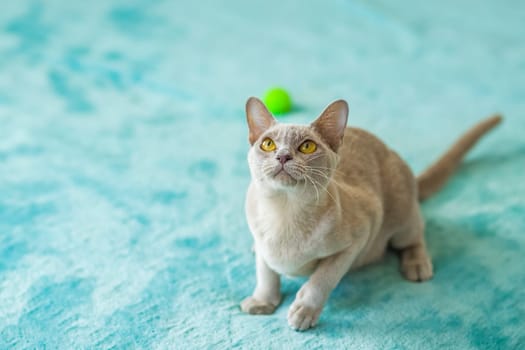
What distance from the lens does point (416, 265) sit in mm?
1647

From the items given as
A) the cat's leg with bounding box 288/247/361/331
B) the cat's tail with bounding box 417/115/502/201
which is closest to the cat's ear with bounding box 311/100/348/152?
the cat's leg with bounding box 288/247/361/331

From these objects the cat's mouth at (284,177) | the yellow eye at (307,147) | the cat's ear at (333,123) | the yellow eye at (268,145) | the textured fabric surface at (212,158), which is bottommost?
the textured fabric surface at (212,158)

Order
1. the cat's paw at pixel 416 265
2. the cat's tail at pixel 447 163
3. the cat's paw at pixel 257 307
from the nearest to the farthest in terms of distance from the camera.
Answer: the cat's paw at pixel 257 307, the cat's paw at pixel 416 265, the cat's tail at pixel 447 163

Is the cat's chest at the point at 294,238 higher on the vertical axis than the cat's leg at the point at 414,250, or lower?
higher

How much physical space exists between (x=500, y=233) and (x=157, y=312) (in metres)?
1.01

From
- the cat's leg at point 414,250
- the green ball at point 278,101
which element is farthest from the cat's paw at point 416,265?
the green ball at point 278,101

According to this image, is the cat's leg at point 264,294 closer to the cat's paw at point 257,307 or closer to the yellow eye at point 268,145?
the cat's paw at point 257,307

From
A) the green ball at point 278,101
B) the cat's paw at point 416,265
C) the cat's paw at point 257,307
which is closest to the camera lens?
the cat's paw at point 257,307

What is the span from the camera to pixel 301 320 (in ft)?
4.68

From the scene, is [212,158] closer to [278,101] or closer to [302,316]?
[278,101]

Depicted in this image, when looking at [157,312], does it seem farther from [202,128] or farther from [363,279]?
[202,128]

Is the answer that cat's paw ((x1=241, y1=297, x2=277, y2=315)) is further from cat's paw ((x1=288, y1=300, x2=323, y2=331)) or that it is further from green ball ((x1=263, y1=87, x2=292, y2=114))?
green ball ((x1=263, y1=87, x2=292, y2=114))

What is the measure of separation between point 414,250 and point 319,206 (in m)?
0.46

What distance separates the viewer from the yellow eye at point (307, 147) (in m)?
1.33
